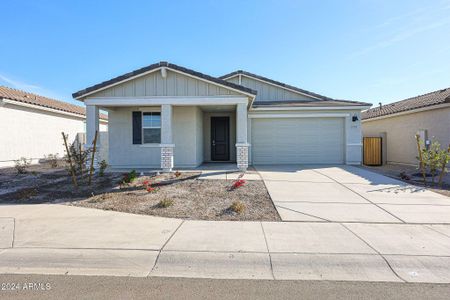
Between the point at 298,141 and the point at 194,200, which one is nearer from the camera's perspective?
the point at 194,200

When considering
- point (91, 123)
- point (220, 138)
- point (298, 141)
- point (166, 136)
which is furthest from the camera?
point (220, 138)

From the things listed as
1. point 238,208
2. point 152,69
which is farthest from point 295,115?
point 238,208

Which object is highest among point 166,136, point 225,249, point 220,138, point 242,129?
point 242,129


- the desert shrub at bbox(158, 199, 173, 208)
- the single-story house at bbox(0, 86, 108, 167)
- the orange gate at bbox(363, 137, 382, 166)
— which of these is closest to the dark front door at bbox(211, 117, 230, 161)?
the orange gate at bbox(363, 137, 382, 166)

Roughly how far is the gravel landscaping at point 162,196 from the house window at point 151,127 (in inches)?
109

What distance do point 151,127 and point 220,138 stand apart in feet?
13.7

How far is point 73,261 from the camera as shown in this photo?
11.6 feet

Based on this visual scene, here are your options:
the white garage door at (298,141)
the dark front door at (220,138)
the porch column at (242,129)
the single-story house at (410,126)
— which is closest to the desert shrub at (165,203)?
the porch column at (242,129)

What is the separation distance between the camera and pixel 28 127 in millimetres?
14133

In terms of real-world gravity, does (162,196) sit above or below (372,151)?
below

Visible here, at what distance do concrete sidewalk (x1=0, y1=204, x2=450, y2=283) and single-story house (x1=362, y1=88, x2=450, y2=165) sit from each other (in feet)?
31.5

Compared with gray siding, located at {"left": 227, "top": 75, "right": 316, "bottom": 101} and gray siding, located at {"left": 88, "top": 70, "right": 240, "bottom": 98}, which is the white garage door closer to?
gray siding, located at {"left": 227, "top": 75, "right": 316, "bottom": 101}

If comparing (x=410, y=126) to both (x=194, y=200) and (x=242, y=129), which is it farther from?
(x=194, y=200)

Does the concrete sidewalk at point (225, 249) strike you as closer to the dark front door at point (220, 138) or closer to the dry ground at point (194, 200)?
the dry ground at point (194, 200)
